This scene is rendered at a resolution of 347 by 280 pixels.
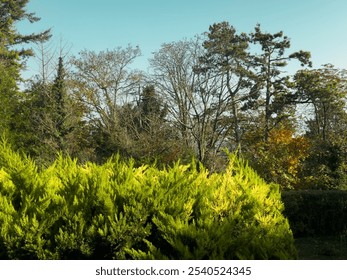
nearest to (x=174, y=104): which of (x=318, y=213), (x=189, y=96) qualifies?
(x=189, y=96)

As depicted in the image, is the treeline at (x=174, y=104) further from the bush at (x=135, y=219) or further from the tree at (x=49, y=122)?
the bush at (x=135, y=219)

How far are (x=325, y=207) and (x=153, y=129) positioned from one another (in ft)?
67.0

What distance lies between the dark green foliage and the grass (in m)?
0.35

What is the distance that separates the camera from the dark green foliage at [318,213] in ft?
42.2

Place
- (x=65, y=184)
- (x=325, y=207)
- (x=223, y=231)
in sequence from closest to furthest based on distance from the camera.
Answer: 1. (x=223, y=231)
2. (x=65, y=184)
3. (x=325, y=207)

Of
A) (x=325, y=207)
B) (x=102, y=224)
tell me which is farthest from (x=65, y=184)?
(x=325, y=207)

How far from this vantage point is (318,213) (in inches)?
512

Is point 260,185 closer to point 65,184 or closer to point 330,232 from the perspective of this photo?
point 65,184

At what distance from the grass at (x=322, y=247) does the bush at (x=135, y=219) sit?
23.1 feet

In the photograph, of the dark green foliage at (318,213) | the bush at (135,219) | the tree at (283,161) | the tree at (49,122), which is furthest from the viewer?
the tree at (49,122)

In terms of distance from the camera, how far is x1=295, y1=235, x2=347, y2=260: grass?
1012 cm

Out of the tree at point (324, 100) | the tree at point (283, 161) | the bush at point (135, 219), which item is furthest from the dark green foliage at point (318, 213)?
the tree at point (324, 100)

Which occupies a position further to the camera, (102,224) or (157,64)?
(157,64)

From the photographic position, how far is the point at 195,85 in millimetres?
34500
